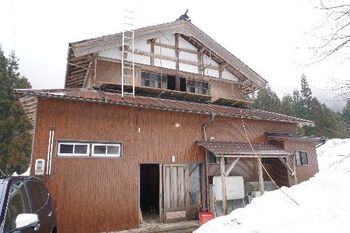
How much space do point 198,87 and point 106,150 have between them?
7.49 m

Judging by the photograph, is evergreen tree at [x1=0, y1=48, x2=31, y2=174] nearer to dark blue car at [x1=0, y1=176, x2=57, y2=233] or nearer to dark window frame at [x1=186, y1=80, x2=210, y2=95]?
dark window frame at [x1=186, y1=80, x2=210, y2=95]

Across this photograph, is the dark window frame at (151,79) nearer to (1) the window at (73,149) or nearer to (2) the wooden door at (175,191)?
(2) the wooden door at (175,191)

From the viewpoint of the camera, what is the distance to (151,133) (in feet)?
42.9

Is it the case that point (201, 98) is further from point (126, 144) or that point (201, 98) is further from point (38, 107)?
point (38, 107)

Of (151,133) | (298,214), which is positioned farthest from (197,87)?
(298,214)

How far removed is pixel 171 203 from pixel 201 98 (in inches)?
256

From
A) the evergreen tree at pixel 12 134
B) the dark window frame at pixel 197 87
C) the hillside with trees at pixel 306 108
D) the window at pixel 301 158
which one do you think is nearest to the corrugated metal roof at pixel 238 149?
the window at pixel 301 158

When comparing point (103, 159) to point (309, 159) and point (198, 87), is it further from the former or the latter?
point (309, 159)

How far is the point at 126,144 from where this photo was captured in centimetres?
1235

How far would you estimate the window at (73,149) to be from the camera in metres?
11.1

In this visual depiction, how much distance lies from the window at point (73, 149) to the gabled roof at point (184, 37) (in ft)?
14.3

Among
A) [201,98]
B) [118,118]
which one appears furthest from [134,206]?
[201,98]

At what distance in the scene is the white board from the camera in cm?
1386

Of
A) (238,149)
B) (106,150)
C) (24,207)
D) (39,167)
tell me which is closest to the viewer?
(24,207)
